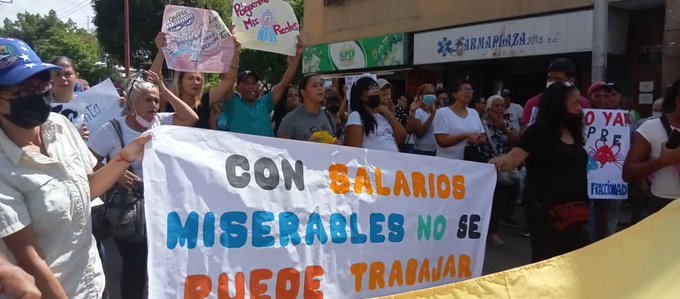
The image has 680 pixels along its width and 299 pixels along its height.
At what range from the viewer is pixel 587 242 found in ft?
12.3

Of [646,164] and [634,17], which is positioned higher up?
[634,17]

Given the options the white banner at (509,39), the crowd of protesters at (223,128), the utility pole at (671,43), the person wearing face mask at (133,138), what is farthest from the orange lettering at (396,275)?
the white banner at (509,39)

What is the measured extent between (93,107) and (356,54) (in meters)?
13.8

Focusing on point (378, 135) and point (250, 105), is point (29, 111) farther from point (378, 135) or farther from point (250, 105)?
point (378, 135)

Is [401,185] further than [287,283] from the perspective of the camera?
Yes

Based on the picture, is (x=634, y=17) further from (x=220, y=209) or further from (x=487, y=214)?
(x=220, y=209)

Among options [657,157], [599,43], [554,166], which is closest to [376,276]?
[554,166]

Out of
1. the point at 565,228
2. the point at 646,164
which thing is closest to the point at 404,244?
the point at 565,228

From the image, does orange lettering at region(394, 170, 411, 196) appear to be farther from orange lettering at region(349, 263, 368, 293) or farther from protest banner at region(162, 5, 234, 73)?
protest banner at region(162, 5, 234, 73)

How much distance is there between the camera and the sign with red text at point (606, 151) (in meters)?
5.04

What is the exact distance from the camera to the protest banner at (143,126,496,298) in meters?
2.71

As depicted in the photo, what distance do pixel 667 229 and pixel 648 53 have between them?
32.9ft

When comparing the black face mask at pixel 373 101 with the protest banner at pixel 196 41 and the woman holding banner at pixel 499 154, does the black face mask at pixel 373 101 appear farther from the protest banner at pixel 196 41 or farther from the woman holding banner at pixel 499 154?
the woman holding banner at pixel 499 154

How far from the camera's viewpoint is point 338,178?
325 cm
